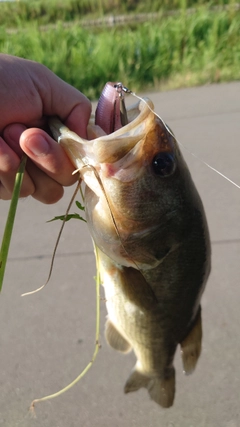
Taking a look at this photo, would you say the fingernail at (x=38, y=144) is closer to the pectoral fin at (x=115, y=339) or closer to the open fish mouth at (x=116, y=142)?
the open fish mouth at (x=116, y=142)

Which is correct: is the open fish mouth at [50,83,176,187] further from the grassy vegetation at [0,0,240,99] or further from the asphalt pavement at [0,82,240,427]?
the grassy vegetation at [0,0,240,99]

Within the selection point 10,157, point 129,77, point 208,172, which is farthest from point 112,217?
point 129,77

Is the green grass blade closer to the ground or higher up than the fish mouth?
closer to the ground

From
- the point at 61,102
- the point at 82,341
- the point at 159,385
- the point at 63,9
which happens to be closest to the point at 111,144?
the point at 61,102

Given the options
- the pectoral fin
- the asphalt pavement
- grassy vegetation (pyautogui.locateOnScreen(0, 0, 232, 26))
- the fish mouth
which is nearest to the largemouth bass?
the fish mouth

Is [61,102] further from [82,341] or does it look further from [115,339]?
[82,341]

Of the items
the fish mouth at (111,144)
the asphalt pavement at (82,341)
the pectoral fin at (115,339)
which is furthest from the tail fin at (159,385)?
the fish mouth at (111,144)

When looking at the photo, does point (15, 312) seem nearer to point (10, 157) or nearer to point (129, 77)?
point (10, 157)
